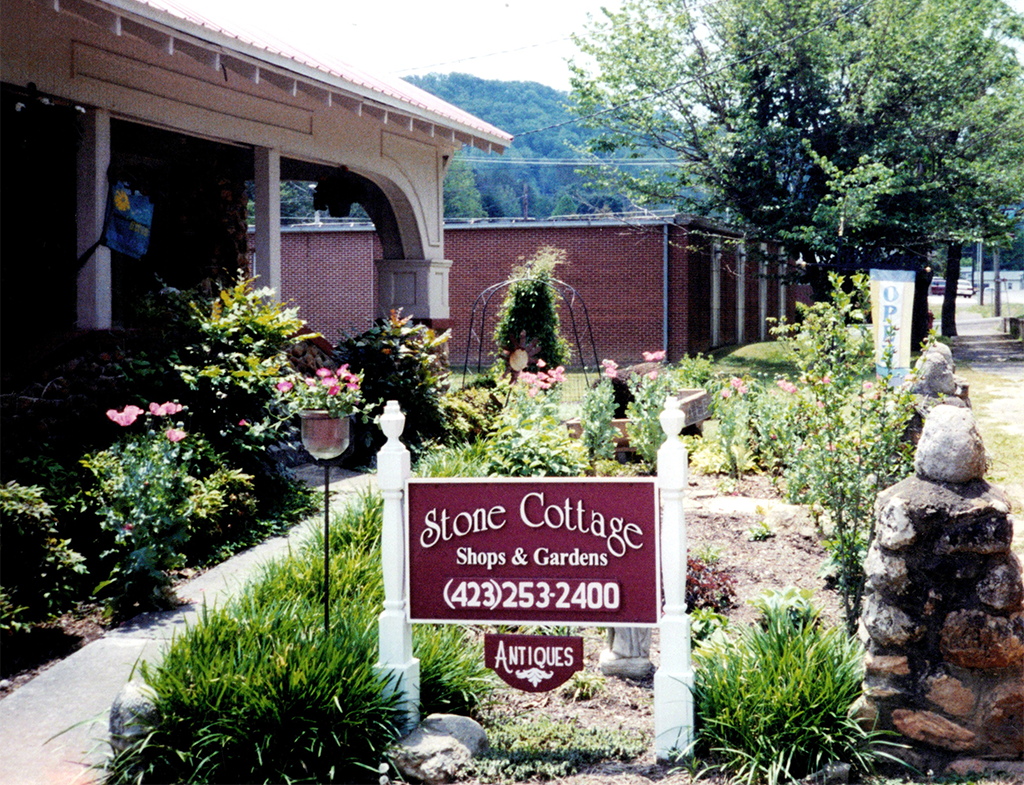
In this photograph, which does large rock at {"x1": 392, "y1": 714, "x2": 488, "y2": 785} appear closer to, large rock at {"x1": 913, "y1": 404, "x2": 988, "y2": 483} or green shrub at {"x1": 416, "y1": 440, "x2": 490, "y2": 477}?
large rock at {"x1": 913, "y1": 404, "x2": 988, "y2": 483}

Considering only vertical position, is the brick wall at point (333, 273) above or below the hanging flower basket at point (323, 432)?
above

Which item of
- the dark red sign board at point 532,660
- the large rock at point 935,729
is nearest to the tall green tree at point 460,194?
the dark red sign board at point 532,660

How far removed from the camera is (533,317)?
575 inches

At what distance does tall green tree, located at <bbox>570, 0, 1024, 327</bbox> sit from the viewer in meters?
24.0

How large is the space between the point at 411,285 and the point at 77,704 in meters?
9.29

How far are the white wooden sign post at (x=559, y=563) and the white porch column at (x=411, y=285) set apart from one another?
29.4ft

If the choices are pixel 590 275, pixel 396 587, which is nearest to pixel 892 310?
pixel 396 587

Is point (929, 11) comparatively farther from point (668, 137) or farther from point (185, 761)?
point (185, 761)

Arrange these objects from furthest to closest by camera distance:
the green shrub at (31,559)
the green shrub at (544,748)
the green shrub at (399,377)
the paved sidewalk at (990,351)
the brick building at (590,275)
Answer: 1. the brick building at (590,275)
2. the paved sidewalk at (990,351)
3. the green shrub at (399,377)
4. the green shrub at (31,559)
5. the green shrub at (544,748)

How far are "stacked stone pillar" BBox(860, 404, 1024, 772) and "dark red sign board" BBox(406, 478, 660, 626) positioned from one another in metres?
0.95

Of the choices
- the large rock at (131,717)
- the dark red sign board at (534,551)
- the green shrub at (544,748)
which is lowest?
the green shrub at (544,748)

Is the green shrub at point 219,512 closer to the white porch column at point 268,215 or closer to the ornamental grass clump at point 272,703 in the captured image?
the ornamental grass clump at point 272,703

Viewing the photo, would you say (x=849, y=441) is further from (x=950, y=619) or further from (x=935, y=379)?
(x=935, y=379)

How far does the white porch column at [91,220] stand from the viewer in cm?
808
